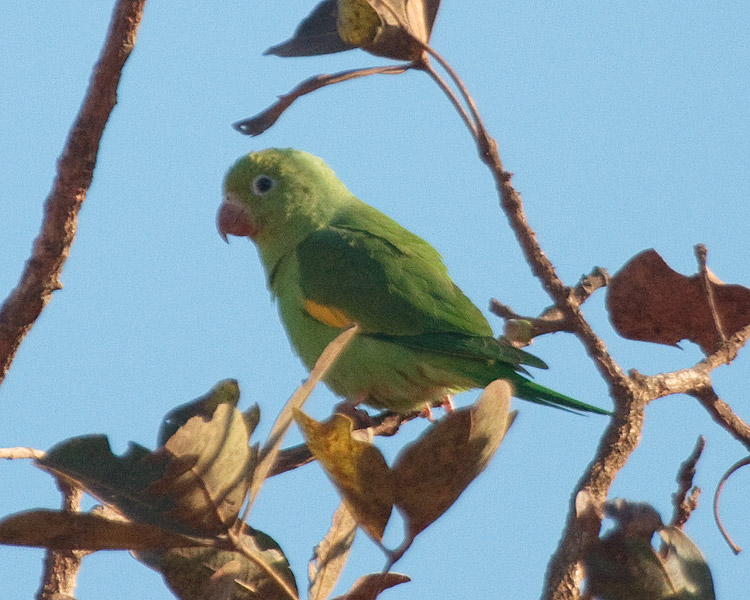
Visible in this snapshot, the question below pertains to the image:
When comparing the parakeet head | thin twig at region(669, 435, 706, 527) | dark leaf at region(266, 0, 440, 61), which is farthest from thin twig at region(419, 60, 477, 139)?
the parakeet head

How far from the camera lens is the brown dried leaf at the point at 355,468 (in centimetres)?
116

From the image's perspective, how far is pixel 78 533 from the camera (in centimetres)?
111

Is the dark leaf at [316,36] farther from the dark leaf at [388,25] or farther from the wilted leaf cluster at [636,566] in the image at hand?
the wilted leaf cluster at [636,566]

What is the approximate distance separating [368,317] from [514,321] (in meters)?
1.19

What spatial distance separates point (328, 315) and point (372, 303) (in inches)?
6.9

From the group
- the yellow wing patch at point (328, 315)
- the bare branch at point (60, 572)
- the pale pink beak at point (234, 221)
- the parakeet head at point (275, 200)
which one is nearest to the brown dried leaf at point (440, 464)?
the bare branch at point (60, 572)

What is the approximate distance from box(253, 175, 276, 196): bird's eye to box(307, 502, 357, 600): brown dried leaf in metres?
2.76

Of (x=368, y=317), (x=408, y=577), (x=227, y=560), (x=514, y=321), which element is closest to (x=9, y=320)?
(x=227, y=560)

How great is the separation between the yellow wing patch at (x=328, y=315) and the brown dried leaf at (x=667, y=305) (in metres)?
1.37

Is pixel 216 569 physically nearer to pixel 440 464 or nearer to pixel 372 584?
pixel 372 584

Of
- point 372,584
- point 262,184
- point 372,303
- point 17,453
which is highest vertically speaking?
point 262,184

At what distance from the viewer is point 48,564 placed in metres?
1.80

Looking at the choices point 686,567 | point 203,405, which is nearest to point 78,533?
point 203,405

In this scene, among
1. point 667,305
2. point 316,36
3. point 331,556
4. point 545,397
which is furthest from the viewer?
point 545,397
